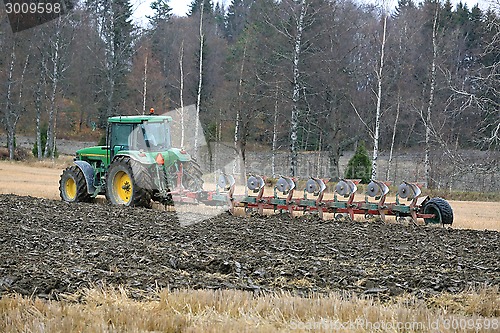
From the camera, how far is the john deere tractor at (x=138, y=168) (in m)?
14.8

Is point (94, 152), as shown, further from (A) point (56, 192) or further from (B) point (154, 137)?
(A) point (56, 192)

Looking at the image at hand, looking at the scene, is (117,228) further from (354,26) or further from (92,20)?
(92,20)

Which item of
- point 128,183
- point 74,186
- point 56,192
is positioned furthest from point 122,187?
point 56,192

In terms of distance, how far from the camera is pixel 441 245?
10.4 meters

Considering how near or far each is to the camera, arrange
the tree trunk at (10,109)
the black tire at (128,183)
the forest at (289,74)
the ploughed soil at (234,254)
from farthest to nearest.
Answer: the tree trunk at (10,109) < the forest at (289,74) < the black tire at (128,183) < the ploughed soil at (234,254)

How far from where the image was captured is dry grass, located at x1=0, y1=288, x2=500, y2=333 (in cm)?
506

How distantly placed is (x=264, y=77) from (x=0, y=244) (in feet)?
73.2

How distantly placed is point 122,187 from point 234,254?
7051mm

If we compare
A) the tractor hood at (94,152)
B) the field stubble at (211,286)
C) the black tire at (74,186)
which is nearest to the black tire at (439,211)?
the field stubble at (211,286)

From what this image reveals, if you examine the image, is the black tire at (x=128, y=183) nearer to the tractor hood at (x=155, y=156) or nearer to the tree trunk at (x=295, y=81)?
the tractor hood at (x=155, y=156)

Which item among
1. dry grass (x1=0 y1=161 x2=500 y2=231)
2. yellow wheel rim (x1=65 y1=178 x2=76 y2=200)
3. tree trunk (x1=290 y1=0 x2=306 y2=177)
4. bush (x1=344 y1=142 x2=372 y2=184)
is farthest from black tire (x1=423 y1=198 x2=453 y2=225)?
bush (x1=344 y1=142 x2=372 y2=184)

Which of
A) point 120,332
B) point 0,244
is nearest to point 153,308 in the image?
point 120,332

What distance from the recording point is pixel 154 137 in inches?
607

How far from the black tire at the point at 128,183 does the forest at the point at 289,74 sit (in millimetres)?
10342
